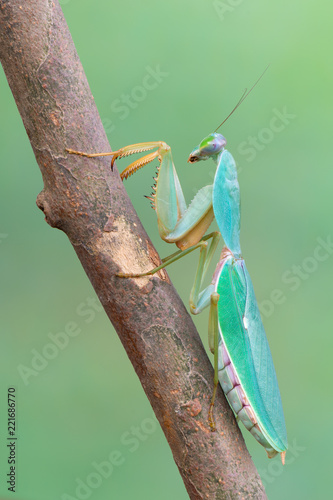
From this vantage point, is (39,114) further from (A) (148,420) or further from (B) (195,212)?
(A) (148,420)

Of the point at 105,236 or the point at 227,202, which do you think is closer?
the point at 105,236

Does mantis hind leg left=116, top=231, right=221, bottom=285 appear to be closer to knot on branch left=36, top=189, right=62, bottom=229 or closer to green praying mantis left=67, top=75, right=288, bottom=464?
green praying mantis left=67, top=75, right=288, bottom=464

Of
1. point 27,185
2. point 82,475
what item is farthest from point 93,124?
point 82,475

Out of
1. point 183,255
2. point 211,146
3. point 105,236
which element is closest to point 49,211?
point 105,236

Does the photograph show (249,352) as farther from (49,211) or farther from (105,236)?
(49,211)

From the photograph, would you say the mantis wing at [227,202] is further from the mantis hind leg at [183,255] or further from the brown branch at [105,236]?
the brown branch at [105,236]

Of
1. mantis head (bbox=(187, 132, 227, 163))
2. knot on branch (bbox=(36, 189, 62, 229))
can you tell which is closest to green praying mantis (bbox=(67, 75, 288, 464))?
mantis head (bbox=(187, 132, 227, 163))
